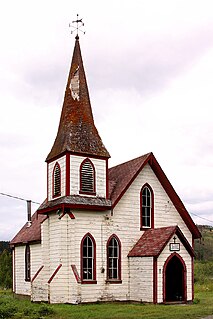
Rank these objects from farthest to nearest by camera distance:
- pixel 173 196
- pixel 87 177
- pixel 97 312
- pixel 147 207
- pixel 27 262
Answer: pixel 27 262
pixel 173 196
pixel 147 207
pixel 87 177
pixel 97 312

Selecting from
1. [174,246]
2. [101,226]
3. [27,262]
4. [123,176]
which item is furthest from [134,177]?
[27,262]

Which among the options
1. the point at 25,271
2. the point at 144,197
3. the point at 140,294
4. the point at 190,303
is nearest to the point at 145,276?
the point at 140,294

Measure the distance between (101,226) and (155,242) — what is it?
3048 mm

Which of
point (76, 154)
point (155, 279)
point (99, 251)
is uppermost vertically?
point (76, 154)

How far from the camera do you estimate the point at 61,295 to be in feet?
96.1

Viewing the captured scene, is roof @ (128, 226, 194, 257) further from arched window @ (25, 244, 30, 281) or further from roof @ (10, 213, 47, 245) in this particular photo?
arched window @ (25, 244, 30, 281)

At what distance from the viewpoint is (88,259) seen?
3028 cm

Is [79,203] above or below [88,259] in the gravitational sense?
above

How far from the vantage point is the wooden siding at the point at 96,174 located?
A: 99.6ft

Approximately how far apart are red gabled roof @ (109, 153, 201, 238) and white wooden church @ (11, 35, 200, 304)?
60 millimetres

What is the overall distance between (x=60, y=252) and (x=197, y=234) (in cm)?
936

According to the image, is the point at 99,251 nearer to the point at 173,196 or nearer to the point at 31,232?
the point at 173,196

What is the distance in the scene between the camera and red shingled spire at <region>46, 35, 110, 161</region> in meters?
31.2

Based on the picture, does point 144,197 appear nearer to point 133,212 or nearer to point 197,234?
point 133,212
